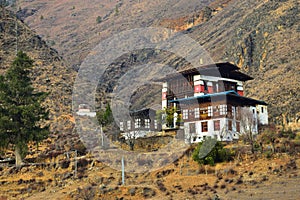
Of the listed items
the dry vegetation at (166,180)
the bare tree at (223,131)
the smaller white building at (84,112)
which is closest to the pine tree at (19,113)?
the dry vegetation at (166,180)

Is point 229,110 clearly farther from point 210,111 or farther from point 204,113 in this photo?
point 204,113

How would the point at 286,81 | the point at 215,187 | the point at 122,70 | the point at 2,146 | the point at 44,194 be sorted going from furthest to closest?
1. the point at 122,70
2. the point at 286,81
3. the point at 2,146
4. the point at 44,194
5. the point at 215,187

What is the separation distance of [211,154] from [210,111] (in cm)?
1060

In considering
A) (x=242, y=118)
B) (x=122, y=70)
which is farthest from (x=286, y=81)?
(x=122, y=70)

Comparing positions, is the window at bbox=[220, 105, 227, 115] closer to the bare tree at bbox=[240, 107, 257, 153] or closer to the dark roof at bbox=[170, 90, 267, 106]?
the dark roof at bbox=[170, 90, 267, 106]

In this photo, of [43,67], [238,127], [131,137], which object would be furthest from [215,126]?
[43,67]

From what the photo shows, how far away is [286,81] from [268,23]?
28363 mm

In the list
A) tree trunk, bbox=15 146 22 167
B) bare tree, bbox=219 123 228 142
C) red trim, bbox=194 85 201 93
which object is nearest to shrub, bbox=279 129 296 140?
bare tree, bbox=219 123 228 142

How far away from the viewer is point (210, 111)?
53.1m

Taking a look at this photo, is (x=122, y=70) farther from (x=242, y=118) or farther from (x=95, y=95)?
(x=242, y=118)

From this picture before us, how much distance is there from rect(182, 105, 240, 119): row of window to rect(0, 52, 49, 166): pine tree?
618 inches

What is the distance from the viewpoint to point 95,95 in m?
87.4

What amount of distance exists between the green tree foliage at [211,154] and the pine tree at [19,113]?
1658cm

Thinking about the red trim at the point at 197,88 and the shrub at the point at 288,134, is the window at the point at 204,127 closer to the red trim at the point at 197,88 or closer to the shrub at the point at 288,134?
the red trim at the point at 197,88
